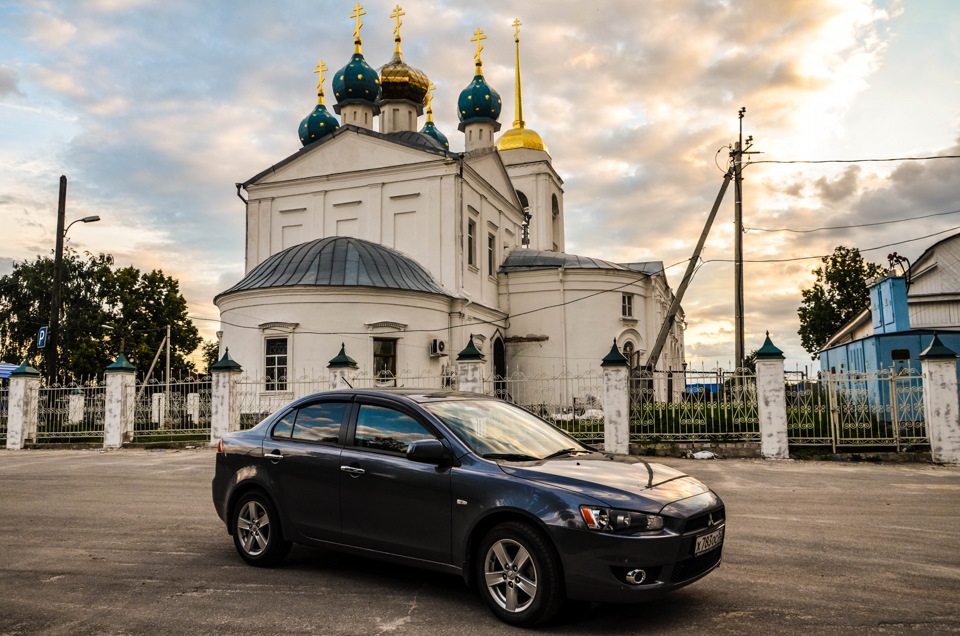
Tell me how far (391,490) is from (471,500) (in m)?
0.73

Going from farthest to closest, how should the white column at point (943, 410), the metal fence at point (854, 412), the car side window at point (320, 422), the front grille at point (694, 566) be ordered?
the metal fence at point (854, 412), the white column at point (943, 410), the car side window at point (320, 422), the front grille at point (694, 566)

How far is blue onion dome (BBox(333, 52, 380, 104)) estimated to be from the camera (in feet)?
103

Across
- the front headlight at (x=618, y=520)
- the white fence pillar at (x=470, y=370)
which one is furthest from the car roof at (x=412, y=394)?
the white fence pillar at (x=470, y=370)

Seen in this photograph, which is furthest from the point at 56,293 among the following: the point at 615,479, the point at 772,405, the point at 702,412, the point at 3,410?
the point at 615,479

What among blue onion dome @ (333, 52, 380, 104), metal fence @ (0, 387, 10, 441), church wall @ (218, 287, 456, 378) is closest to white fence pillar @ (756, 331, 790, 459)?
church wall @ (218, 287, 456, 378)

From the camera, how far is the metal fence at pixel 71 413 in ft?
60.5

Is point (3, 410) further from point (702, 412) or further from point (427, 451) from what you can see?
point (427, 451)

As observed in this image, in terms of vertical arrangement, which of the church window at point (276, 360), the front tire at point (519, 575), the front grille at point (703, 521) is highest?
the church window at point (276, 360)

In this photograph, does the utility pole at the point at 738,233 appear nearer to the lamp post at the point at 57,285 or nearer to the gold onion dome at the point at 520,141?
the lamp post at the point at 57,285

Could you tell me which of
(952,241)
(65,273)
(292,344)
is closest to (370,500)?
(292,344)

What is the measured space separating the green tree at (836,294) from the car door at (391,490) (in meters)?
43.7

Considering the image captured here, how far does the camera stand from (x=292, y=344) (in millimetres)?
21953

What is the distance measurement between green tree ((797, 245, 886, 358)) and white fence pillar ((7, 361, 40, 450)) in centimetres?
4022

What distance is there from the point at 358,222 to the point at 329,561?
2281 cm
